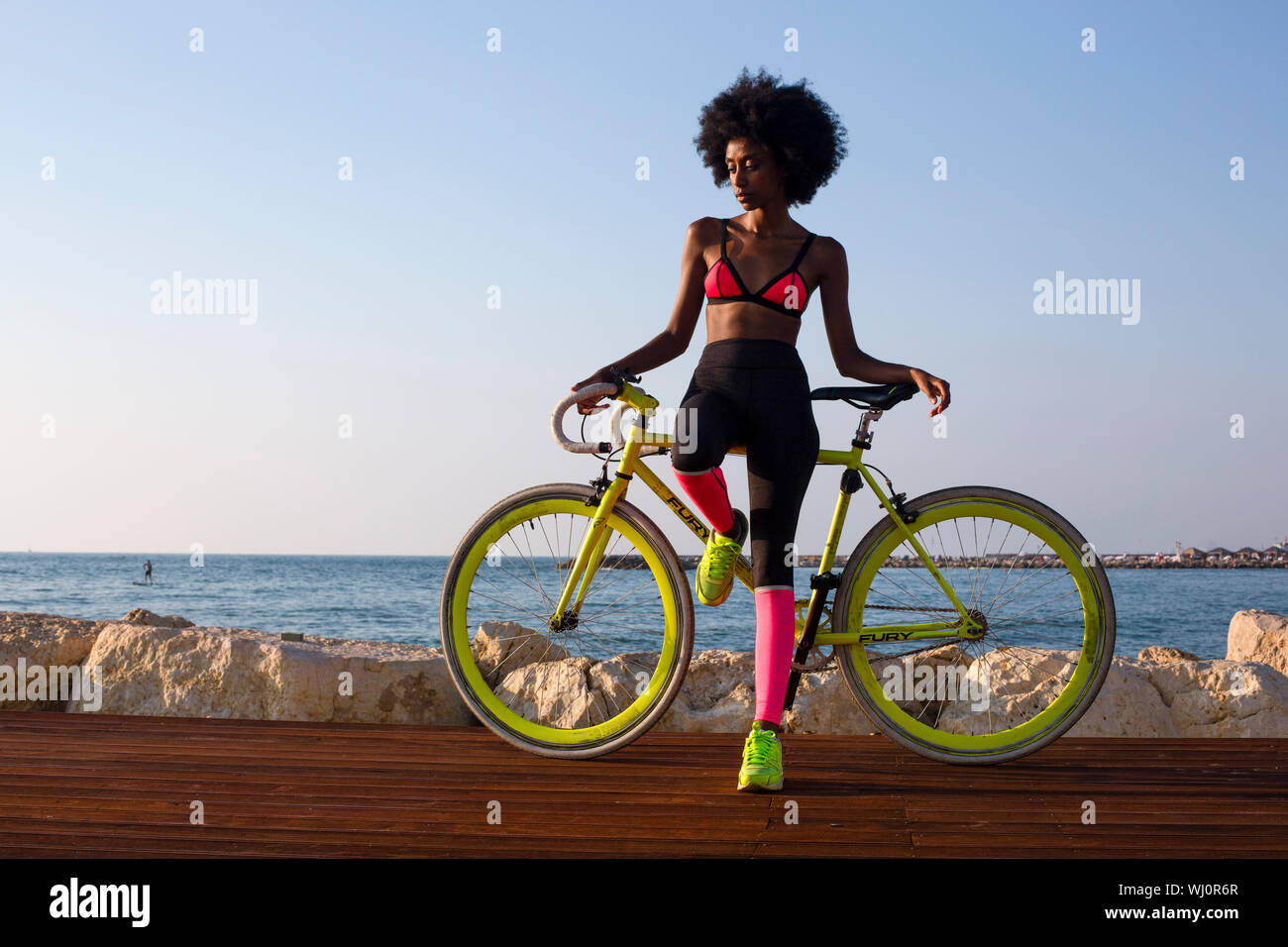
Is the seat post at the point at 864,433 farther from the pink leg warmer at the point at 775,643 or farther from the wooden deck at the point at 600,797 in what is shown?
the wooden deck at the point at 600,797

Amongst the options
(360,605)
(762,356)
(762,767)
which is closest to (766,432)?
(762,356)

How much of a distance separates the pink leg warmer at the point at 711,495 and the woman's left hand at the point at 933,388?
0.64 m

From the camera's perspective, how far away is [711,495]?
304 cm

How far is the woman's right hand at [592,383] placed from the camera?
3.13 m

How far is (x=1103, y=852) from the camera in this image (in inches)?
83.1

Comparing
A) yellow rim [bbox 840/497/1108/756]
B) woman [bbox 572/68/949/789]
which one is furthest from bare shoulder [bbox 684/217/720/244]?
yellow rim [bbox 840/497/1108/756]

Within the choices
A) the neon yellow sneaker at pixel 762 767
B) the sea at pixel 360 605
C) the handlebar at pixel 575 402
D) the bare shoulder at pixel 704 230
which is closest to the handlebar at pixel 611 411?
the handlebar at pixel 575 402

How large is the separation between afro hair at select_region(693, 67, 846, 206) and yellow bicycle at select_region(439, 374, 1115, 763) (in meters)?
0.72

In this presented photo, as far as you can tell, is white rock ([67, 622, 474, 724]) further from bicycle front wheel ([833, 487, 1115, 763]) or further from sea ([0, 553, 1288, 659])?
sea ([0, 553, 1288, 659])

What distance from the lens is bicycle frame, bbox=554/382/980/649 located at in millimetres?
3100

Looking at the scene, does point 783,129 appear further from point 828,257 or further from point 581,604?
point 581,604

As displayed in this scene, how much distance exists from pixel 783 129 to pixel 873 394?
0.86 meters
